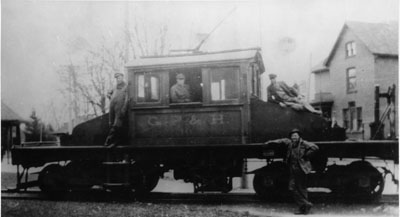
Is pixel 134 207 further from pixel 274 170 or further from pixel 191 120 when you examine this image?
pixel 274 170

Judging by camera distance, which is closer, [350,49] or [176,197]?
[176,197]

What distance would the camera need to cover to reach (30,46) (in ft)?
29.6

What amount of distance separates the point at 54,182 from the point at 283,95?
500cm

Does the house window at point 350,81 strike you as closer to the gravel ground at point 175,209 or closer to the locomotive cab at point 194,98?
the locomotive cab at point 194,98

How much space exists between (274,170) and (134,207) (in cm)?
266

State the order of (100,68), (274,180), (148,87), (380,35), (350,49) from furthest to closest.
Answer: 1. (350,49)
2. (100,68)
3. (380,35)
4. (148,87)
5. (274,180)

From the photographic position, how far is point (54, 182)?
837 cm

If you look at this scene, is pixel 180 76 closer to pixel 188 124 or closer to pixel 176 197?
pixel 188 124

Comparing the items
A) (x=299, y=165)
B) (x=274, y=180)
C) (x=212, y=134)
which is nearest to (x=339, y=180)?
(x=299, y=165)

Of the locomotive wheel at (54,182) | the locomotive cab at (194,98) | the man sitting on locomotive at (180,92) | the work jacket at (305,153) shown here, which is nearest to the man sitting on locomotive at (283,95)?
the locomotive cab at (194,98)

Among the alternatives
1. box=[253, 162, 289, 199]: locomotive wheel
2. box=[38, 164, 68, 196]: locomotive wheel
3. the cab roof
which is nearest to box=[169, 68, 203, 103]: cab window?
the cab roof

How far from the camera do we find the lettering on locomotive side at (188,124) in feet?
24.5

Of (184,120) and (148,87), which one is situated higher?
(148,87)

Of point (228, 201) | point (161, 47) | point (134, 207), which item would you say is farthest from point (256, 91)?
point (161, 47)
